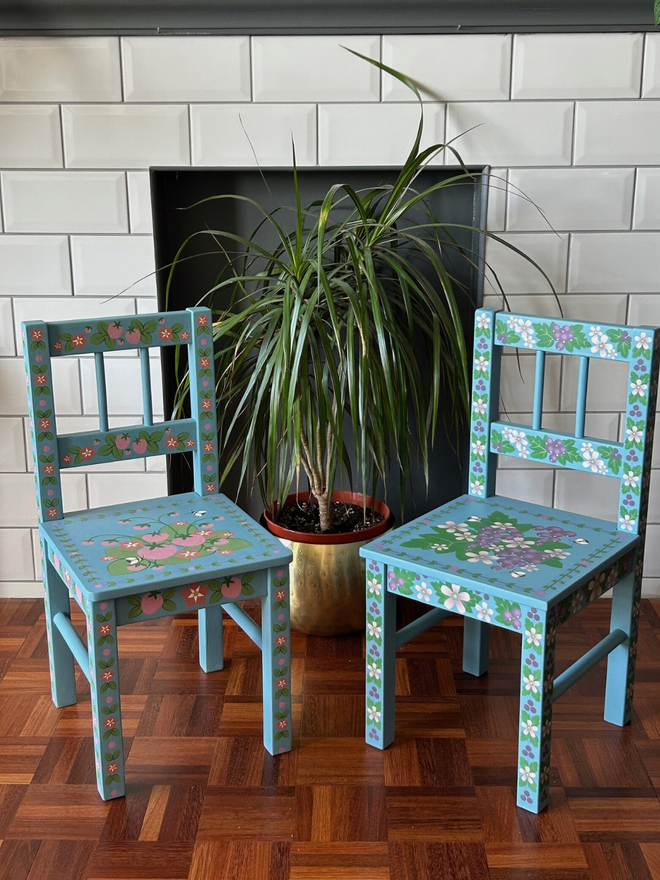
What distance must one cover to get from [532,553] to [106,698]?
3.01 feet

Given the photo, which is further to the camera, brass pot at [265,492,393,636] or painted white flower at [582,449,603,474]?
brass pot at [265,492,393,636]

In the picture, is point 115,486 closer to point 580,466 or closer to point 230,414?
point 230,414

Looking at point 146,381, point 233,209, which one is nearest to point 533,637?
point 146,381

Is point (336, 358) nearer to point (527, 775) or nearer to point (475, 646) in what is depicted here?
point (475, 646)

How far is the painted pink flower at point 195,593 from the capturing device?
1904 millimetres

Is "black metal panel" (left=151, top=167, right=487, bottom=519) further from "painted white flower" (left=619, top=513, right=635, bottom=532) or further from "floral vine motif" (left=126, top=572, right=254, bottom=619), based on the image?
"floral vine motif" (left=126, top=572, right=254, bottom=619)

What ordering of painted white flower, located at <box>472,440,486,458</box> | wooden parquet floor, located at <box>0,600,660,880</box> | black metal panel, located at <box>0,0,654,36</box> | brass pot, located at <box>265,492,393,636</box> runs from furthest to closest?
brass pot, located at <box>265,492,393,636</box>
black metal panel, located at <box>0,0,654,36</box>
painted white flower, located at <box>472,440,486,458</box>
wooden parquet floor, located at <box>0,600,660,880</box>

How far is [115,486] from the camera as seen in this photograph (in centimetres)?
276

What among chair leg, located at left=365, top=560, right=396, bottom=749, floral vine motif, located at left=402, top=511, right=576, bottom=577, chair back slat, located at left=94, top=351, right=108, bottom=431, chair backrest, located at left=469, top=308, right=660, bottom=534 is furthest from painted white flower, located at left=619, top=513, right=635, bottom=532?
chair back slat, located at left=94, top=351, right=108, bottom=431

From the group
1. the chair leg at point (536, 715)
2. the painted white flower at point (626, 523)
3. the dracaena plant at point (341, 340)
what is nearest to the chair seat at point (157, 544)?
the dracaena plant at point (341, 340)

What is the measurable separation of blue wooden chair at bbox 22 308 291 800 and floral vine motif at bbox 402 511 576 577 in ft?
1.12

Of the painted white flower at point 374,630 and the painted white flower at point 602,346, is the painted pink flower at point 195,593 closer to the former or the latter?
the painted white flower at point 374,630

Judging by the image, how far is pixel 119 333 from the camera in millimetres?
2137

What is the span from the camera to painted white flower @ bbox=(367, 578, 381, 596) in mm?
2027
